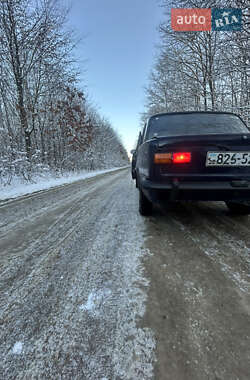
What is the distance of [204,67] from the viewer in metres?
→ 11.1

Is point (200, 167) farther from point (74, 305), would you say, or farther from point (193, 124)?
point (74, 305)

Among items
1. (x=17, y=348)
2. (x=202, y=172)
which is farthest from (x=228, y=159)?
(x=17, y=348)

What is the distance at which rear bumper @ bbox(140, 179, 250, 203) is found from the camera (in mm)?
1724

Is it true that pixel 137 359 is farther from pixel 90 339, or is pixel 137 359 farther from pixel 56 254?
pixel 56 254

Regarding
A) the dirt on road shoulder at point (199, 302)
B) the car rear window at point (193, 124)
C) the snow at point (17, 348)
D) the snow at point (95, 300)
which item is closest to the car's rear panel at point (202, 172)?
the dirt on road shoulder at point (199, 302)

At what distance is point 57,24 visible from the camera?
902 cm

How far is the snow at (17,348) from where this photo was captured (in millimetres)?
801

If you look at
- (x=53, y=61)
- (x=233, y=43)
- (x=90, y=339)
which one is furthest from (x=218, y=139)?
(x=53, y=61)

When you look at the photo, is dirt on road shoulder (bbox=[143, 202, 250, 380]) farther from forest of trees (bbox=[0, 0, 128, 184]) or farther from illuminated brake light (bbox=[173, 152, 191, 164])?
forest of trees (bbox=[0, 0, 128, 184])

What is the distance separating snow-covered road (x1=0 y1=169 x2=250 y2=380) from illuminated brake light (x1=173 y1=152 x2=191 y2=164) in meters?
0.85

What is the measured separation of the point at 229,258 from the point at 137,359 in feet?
3.79

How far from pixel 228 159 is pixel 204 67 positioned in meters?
12.8

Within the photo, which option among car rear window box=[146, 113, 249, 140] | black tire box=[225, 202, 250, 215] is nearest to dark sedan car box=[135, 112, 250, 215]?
car rear window box=[146, 113, 249, 140]

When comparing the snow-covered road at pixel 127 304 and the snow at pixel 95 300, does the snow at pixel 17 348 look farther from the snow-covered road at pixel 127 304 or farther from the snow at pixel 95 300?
the snow at pixel 95 300
